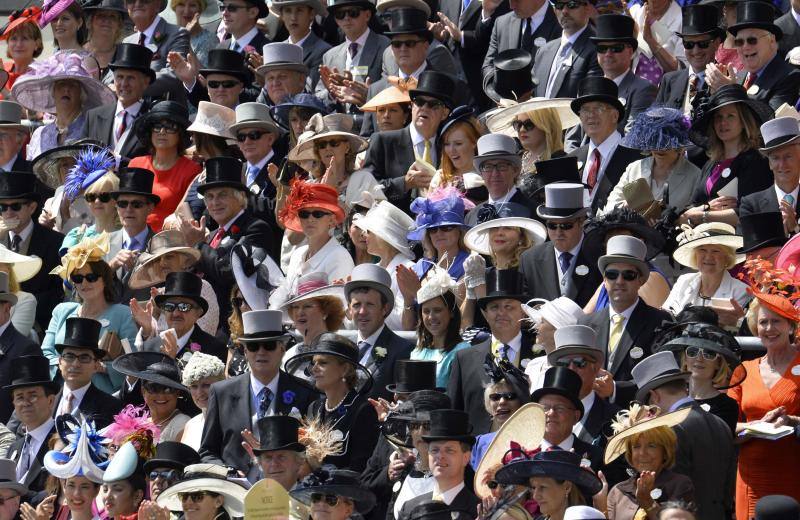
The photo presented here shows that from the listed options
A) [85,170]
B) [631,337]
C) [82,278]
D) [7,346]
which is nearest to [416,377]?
[631,337]

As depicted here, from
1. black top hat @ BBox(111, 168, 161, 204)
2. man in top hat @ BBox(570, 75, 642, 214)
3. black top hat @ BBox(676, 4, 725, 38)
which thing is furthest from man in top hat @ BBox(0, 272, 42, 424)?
black top hat @ BBox(676, 4, 725, 38)

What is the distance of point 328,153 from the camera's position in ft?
51.3

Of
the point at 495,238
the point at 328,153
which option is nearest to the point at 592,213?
the point at 495,238

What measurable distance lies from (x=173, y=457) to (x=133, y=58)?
537 cm

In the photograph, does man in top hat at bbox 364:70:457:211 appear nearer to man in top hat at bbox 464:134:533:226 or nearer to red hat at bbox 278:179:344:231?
red hat at bbox 278:179:344:231

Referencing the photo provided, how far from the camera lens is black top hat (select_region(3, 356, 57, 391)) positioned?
48.3 ft

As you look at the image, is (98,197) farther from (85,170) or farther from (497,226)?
(497,226)

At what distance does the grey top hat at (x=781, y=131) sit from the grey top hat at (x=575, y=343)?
2145 mm

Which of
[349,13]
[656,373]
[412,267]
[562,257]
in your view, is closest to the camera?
[656,373]

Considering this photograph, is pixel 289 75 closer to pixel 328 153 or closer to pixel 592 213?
pixel 328 153

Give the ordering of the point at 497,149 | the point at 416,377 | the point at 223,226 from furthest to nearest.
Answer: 1. the point at 223,226
2. the point at 497,149
3. the point at 416,377

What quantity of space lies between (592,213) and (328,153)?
7.34ft

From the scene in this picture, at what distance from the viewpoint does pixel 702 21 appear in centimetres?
1534

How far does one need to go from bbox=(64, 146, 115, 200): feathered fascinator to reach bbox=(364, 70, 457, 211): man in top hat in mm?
2161
